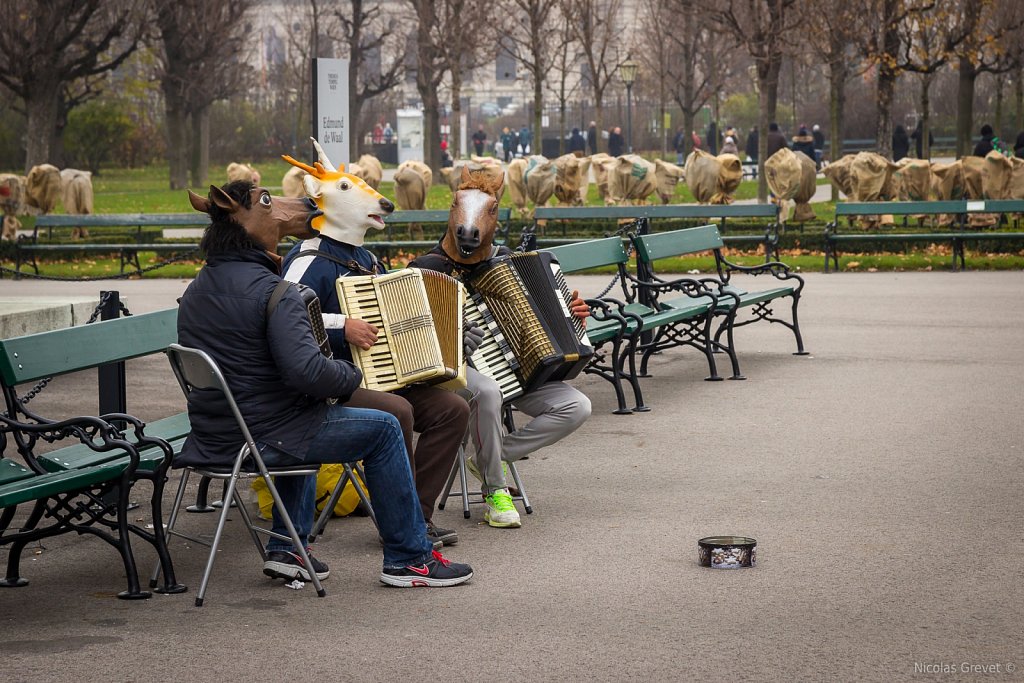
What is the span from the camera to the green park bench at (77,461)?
5.45 metres

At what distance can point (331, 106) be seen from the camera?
15.4 m

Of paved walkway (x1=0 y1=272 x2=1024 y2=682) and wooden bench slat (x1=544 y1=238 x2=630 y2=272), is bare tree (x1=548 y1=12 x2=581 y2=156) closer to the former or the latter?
wooden bench slat (x1=544 y1=238 x2=630 y2=272)

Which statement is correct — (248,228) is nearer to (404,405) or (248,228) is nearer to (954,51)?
(404,405)

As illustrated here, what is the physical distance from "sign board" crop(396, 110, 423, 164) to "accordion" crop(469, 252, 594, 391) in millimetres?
39639

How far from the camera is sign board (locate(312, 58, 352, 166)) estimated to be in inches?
597

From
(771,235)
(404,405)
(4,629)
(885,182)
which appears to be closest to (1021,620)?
(404,405)

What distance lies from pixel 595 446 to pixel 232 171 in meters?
19.0

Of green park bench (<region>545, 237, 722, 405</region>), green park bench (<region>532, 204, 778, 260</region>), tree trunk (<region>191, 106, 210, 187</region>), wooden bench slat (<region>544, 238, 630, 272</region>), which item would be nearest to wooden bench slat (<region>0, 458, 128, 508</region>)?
green park bench (<region>545, 237, 722, 405</region>)

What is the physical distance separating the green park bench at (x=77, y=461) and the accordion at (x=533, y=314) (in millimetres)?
1503

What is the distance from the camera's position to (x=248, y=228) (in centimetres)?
550

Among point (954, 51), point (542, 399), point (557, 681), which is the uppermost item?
point (954, 51)

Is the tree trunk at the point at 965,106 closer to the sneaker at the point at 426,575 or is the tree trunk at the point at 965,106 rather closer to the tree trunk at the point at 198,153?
the tree trunk at the point at 198,153

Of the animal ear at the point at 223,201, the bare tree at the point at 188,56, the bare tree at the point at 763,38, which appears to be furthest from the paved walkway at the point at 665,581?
the bare tree at the point at 188,56

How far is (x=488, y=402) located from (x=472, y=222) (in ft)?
2.58
